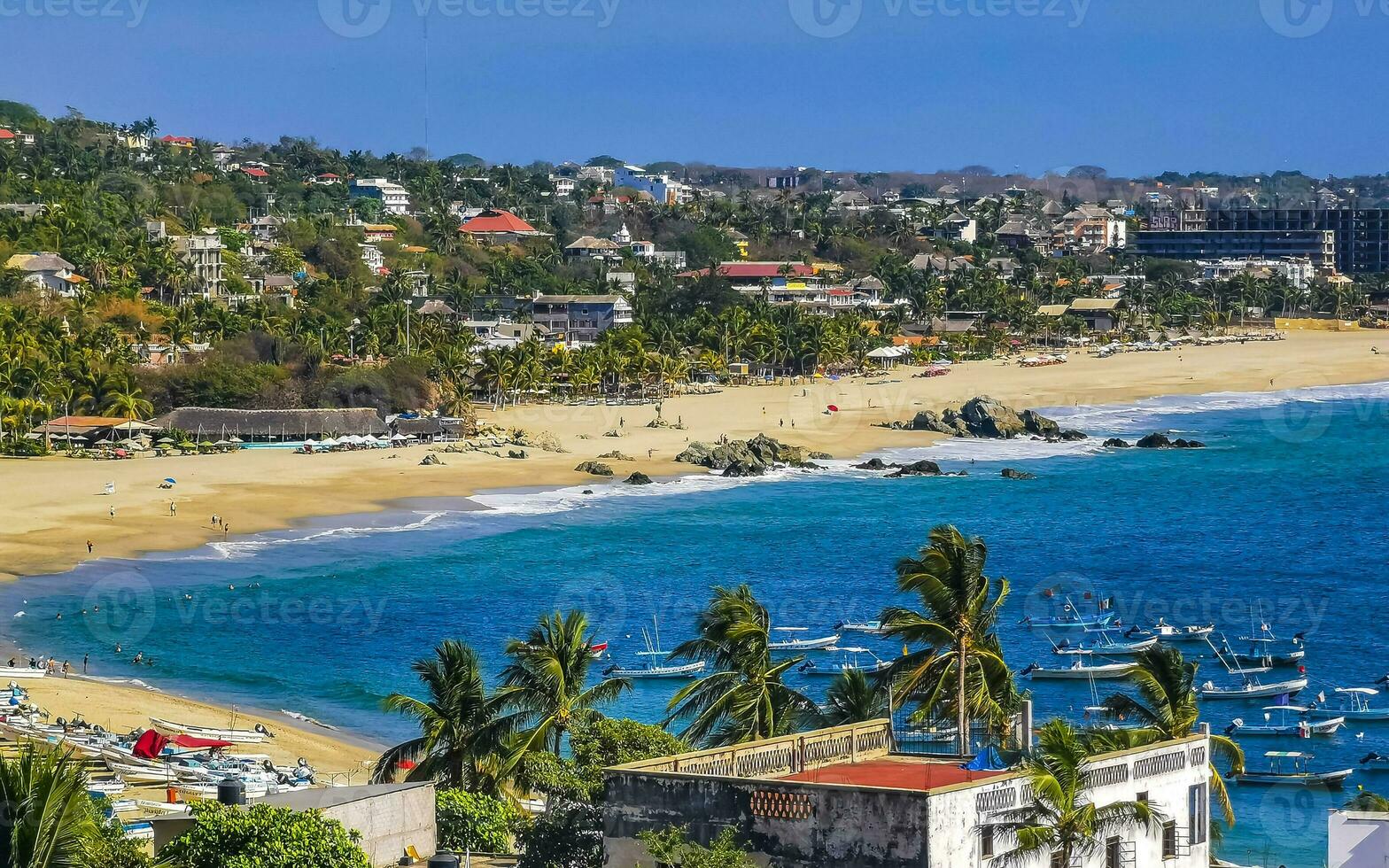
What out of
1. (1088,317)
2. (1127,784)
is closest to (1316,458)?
(1088,317)

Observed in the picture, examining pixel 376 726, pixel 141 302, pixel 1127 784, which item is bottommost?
pixel 376 726

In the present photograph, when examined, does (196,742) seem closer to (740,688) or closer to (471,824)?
(471,824)

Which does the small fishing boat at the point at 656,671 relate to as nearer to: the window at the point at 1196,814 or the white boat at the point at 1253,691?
the white boat at the point at 1253,691

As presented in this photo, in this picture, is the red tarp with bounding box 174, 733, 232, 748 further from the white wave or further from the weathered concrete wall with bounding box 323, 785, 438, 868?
the white wave

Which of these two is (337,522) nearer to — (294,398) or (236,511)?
(236,511)

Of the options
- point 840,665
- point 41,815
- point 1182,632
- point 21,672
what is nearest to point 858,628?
point 840,665

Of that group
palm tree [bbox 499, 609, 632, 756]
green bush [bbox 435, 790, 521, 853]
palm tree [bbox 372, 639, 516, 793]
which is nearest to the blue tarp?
green bush [bbox 435, 790, 521, 853]
